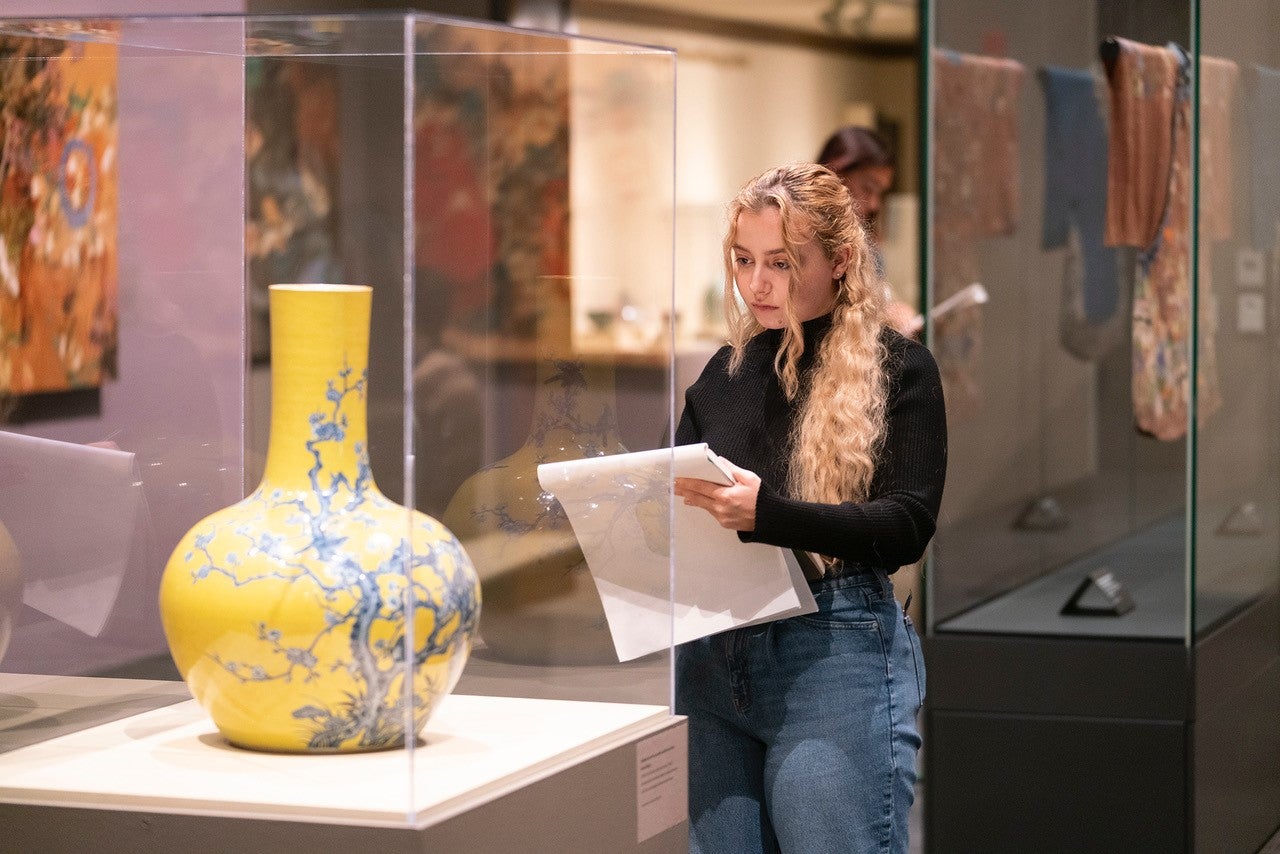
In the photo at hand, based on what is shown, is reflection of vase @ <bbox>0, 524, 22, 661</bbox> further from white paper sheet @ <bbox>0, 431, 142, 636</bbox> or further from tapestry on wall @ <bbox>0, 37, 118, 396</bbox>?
tapestry on wall @ <bbox>0, 37, 118, 396</bbox>

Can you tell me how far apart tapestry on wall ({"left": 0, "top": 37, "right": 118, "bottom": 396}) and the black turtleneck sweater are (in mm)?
746

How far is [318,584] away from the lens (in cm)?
168

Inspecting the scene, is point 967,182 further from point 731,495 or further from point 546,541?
point 546,541

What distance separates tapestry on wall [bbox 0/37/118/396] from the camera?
1.85m

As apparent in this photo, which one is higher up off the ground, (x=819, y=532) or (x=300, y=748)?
(x=819, y=532)

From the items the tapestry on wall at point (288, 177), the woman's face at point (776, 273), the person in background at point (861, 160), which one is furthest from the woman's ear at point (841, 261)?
the person in background at point (861, 160)

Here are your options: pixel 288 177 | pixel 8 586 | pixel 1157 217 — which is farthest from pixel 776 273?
pixel 1157 217

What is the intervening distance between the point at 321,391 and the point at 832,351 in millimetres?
711

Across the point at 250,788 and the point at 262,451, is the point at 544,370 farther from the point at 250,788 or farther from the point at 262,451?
the point at 250,788

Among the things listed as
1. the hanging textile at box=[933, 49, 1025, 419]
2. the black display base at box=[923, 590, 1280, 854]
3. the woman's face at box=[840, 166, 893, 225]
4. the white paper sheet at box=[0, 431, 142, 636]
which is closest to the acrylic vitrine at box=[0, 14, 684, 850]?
the white paper sheet at box=[0, 431, 142, 636]

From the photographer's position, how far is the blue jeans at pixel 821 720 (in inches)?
84.0

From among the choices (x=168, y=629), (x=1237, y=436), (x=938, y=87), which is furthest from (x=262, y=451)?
(x=1237, y=436)

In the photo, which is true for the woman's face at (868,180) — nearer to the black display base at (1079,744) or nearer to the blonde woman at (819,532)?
the black display base at (1079,744)

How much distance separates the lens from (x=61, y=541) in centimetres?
191
